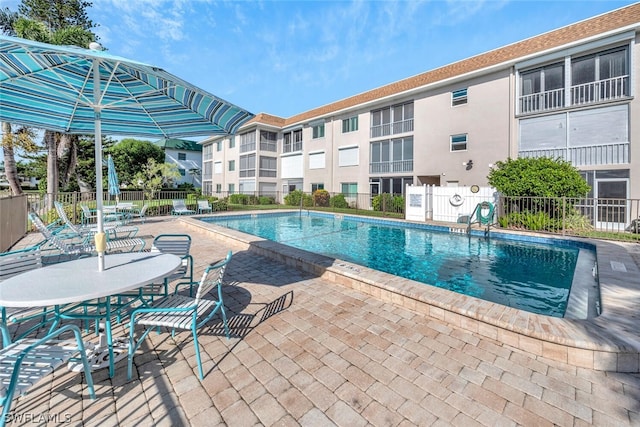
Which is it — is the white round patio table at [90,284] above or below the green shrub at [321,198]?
below

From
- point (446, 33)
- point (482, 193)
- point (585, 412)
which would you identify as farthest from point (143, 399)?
point (446, 33)

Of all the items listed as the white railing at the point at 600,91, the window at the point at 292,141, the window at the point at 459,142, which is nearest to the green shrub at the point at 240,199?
the window at the point at 292,141

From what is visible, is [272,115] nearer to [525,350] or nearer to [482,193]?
[482,193]

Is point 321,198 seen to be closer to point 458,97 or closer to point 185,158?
point 458,97

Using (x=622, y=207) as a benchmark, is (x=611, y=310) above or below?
below

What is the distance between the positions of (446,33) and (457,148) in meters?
6.52

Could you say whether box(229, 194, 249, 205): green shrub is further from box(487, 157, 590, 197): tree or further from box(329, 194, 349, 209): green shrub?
box(487, 157, 590, 197): tree

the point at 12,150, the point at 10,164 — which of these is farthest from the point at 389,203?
the point at 12,150

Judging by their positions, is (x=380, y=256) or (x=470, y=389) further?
(x=380, y=256)

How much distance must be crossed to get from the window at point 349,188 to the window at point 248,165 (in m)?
10.1

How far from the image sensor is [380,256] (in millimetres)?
8805

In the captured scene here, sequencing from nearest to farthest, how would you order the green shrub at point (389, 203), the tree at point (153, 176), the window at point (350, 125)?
the green shrub at point (389, 203)
the window at point (350, 125)
the tree at point (153, 176)

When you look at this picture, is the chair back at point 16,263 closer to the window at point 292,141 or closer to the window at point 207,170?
the window at point 292,141

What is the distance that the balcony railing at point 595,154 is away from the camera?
12898 millimetres
